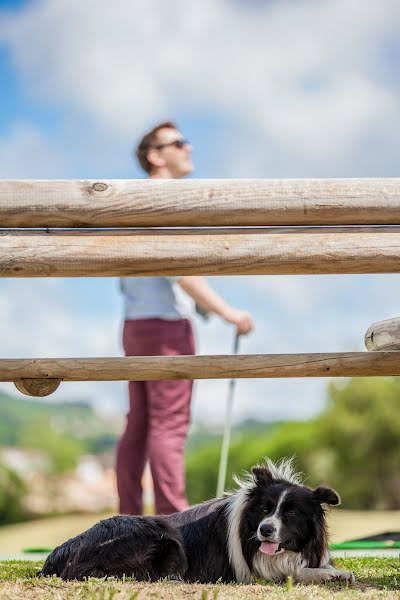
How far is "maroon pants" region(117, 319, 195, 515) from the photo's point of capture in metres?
7.03

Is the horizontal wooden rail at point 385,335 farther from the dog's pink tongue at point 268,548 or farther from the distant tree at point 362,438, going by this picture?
the distant tree at point 362,438

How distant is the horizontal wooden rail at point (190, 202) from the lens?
421 centimetres

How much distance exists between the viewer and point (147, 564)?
466 cm

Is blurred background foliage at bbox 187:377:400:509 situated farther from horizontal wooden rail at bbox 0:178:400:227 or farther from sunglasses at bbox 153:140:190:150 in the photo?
horizontal wooden rail at bbox 0:178:400:227

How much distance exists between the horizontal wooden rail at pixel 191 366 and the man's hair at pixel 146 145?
10.9 feet

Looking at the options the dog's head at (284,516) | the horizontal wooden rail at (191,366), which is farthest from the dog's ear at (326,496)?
the horizontal wooden rail at (191,366)

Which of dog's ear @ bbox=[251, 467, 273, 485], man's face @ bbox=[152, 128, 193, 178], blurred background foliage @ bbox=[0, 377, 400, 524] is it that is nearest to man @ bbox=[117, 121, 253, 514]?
man's face @ bbox=[152, 128, 193, 178]

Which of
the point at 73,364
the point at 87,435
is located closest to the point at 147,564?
the point at 73,364

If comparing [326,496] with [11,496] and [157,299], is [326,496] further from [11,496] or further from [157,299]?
[11,496]

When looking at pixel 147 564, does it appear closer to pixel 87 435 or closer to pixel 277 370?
pixel 277 370

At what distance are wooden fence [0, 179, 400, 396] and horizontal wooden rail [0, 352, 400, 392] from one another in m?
0.46

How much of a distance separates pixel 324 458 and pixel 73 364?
1470 centimetres

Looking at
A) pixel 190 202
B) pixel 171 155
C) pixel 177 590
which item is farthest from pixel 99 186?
pixel 171 155

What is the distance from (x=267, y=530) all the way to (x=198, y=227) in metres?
1.56
